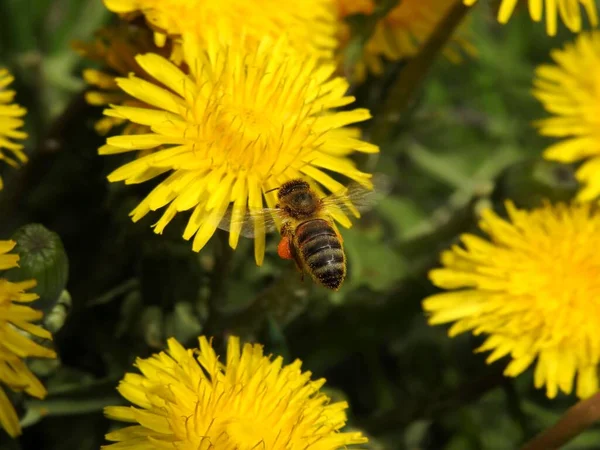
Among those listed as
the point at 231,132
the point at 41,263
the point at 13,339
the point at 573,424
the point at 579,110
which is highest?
the point at 579,110

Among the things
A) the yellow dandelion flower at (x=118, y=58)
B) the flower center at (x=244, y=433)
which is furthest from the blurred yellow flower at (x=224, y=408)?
the yellow dandelion flower at (x=118, y=58)

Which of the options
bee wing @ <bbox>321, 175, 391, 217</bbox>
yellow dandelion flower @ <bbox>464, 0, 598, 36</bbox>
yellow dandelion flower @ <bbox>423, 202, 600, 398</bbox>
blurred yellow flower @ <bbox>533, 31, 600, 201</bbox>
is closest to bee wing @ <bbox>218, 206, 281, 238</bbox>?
bee wing @ <bbox>321, 175, 391, 217</bbox>

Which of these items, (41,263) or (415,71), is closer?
(41,263)

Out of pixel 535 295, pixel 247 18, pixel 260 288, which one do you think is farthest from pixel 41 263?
pixel 535 295

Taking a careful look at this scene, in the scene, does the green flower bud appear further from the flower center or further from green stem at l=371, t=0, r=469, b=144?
green stem at l=371, t=0, r=469, b=144

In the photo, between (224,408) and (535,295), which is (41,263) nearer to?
(224,408)
